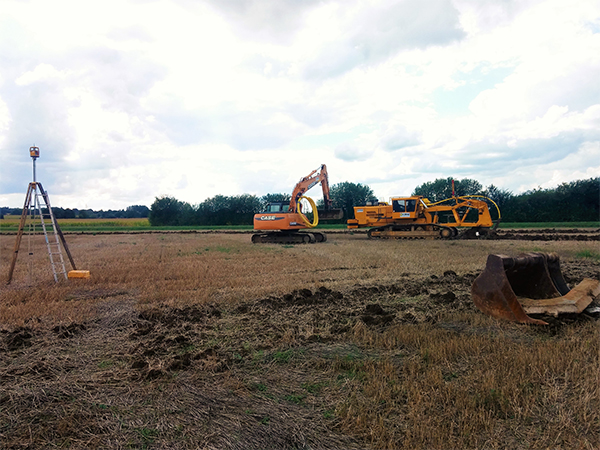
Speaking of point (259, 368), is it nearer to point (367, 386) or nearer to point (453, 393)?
point (367, 386)

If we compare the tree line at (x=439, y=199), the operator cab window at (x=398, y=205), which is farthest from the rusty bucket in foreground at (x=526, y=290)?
the tree line at (x=439, y=199)

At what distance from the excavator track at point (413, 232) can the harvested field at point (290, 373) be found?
14270mm

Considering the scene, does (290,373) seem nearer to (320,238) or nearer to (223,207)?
(320,238)

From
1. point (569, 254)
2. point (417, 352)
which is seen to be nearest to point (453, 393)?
point (417, 352)

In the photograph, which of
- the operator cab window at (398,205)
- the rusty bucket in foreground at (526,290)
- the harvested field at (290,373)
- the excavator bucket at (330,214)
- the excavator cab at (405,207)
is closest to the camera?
the harvested field at (290,373)

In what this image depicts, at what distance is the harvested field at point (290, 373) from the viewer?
10.0 ft

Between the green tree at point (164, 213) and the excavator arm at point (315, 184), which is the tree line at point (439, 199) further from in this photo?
the excavator arm at point (315, 184)

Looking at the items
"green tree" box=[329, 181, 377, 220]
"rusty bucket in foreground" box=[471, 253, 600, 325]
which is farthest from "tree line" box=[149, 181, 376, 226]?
"rusty bucket in foreground" box=[471, 253, 600, 325]

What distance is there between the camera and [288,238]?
2075 centimetres

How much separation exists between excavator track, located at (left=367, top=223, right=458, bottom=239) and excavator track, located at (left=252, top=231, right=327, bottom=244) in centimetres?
373

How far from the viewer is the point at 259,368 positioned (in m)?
4.27

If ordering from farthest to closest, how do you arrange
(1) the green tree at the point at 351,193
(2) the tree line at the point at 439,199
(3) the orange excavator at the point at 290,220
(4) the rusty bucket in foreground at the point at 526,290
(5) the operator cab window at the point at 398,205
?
(1) the green tree at the point at 351,193
(2) the tree line at the point at 439,199
(5) the operator cab window at the point at 398,205
(3) the orange excavator at the point at 290,220
(4) the rusty bucket in foreground at the point at 526,290

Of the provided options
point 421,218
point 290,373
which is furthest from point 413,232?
point 290,373

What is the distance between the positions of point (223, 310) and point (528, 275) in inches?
200
